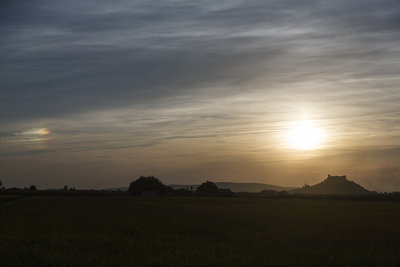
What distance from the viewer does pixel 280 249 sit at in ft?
Answer: 61.8

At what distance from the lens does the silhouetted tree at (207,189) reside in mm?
166163

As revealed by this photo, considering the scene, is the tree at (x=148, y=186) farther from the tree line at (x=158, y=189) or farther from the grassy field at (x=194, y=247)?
the grassy field at (x=194, y=247)

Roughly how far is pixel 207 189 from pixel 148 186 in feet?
→ 66.8

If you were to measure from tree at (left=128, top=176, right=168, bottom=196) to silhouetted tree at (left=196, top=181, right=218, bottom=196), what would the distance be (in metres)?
11.7

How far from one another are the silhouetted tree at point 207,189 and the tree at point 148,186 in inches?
462

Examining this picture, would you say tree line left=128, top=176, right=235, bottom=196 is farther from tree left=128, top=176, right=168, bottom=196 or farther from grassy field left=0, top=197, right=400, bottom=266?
grassy field left=0, top=197, right=400, bottom=266

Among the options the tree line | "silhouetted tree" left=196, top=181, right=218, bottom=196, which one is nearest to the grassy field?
the tree line

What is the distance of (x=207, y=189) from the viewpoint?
168000 mm

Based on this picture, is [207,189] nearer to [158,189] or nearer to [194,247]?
[158,189]

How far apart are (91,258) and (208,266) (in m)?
4.07

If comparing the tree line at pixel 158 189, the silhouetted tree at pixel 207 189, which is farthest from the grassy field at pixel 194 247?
the silhouetted tree at pixel 207 189

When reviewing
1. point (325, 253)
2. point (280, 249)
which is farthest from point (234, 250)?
point (325, 253)

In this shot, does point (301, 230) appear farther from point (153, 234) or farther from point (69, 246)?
point (69, 246)

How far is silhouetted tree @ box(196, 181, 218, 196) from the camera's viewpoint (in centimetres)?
16616
